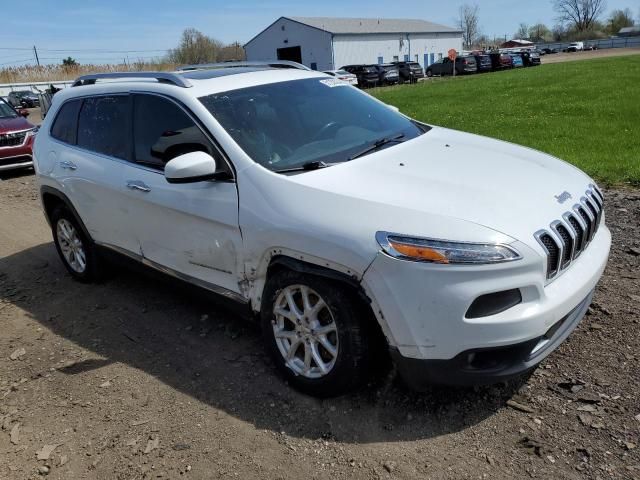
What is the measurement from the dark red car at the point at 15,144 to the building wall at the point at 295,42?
46561 millimetres

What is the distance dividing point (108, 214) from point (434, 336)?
9.69 ft

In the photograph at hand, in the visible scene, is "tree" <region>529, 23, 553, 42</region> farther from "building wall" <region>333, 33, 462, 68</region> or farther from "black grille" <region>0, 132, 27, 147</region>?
"black grille" <region>0, 132, 27, 147</region>

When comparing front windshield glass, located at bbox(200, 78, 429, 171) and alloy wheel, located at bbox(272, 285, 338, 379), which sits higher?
front windshield glass, located at bbox(200, 78, 429, 171)

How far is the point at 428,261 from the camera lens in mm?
2561

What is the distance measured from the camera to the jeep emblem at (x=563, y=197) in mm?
3043

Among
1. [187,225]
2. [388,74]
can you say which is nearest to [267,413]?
[187,225]

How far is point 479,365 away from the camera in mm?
2705

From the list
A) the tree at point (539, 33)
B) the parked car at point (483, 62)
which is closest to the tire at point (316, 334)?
the parked car at point (483, 62)

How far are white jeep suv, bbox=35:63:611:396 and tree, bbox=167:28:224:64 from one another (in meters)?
80.2

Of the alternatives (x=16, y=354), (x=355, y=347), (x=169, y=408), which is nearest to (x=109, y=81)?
(x=16, y=354)

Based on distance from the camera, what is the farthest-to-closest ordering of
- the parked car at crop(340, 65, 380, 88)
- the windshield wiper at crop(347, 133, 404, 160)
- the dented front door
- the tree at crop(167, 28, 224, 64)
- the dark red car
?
the tree at crop(167, 28, 224, 64), the parked car at crop(340, 65, 380, 88), the dark red car, the windshield wiper at crop(347, 133, 404, 160), the dented front door

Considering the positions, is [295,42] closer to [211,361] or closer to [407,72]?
[407,72]

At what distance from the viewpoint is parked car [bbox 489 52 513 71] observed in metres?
46.3

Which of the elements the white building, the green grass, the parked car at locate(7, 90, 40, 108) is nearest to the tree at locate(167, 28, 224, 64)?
the white building
